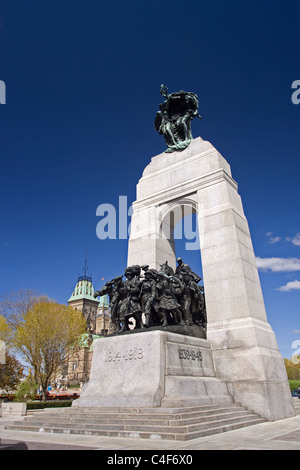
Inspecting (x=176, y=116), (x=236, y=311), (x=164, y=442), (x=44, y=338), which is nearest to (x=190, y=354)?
(x=236, y=311)

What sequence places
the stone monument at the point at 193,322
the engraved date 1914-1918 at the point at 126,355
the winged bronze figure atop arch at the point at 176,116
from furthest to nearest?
the winged bronze figure atop arch at the point at 176,116 < the engraved date 1914-1918 at the point at 126,355 < the stone monument at the point at 193,322

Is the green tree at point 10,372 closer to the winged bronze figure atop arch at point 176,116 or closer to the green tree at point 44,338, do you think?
the green tree at point 44,338

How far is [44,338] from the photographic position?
3108 cm

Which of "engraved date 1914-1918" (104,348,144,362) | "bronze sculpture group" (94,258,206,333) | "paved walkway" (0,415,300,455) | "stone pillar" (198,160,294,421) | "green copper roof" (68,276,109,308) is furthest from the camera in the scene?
"green copper roof" (68,276,109,308)

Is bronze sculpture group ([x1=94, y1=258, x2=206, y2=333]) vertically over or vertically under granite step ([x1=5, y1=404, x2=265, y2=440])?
over

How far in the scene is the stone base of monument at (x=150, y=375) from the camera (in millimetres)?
8844

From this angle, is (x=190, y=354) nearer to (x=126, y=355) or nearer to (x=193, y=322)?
(x=126, y=355)

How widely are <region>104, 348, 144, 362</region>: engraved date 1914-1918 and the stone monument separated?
29 mm

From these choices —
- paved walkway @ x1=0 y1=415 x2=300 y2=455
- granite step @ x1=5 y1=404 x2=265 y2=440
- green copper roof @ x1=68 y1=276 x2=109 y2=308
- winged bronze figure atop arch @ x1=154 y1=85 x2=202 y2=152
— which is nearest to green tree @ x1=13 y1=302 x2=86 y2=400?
winged bronze figure atop arch @ x1=154 y1=85 x2=202 y2=152

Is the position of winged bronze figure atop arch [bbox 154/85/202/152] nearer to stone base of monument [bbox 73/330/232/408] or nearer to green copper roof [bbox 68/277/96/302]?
stone base of monument [bbox 73/330/232/408]

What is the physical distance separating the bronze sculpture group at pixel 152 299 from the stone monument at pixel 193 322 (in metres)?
0.05

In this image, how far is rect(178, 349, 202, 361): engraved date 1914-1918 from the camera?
1030cm

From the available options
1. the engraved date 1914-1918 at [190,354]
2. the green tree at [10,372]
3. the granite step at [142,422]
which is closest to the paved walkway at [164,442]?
the granite step at [142,422]
